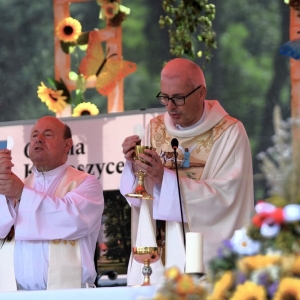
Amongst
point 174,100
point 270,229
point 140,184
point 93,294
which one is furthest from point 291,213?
point 174,100

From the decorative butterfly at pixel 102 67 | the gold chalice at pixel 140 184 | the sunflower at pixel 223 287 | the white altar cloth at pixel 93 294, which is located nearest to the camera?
the sunflower at pixel 223 287

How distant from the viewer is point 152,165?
5.17 metres

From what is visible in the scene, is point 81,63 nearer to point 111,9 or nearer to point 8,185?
point 111,9

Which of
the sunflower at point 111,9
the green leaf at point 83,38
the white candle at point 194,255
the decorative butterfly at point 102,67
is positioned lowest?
the white candle at point 194,255

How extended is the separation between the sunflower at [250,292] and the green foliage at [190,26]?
Answer: 6.03 m

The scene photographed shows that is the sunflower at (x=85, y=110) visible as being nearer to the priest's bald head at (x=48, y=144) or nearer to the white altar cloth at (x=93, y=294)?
the priest's bald head at (x=48, y=144)

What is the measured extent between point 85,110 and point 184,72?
2766mm

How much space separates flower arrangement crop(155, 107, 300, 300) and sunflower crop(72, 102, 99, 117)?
6070mm

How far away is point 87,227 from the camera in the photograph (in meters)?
5.80

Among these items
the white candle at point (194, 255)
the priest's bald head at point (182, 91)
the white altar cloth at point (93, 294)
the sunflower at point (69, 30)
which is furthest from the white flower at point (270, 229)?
the sunflower at point (69, 30)

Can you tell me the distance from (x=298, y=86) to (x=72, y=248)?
2.85 m

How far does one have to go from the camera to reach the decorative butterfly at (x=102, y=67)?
27.6 ft

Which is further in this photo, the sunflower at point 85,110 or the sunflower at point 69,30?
the sunflower at point 69,30

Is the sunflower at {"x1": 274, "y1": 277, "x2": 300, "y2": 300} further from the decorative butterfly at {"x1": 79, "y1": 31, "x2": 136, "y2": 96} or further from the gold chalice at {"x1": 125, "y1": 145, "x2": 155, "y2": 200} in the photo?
the decorative butterfly at {"x1": 79, "y1": 31, "x2": 136, "y2": 96}
